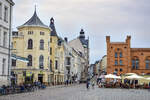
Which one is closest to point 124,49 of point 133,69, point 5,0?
point 133,69

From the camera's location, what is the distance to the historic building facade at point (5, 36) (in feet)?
100

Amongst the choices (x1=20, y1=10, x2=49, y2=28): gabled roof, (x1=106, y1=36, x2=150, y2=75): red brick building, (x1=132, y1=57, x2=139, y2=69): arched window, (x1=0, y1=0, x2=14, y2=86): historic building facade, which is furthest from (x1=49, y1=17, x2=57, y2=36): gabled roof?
(x1=0, y1=0, x2=14, y2=86): historic building facade

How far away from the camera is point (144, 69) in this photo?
72438 millimetres

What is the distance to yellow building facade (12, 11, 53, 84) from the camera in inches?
2132

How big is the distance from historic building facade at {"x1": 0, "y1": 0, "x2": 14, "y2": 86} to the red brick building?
4309 cm

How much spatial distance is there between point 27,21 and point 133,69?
3239 cm

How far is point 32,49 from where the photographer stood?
179 ft

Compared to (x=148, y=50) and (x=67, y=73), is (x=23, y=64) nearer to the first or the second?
(x=67, y=73)

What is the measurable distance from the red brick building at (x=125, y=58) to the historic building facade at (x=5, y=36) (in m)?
43.1

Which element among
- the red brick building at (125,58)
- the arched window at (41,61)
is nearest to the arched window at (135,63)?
the red brick building at (125,58)

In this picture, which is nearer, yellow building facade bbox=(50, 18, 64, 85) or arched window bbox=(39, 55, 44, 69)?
arched window bbox=(39, 55, 44, 69)

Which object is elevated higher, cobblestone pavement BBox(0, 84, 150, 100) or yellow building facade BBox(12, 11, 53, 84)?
yellow building facade BBox(12, 11, 53, 84)

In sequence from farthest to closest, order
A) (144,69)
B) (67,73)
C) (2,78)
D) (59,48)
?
(67,73), (144,69), (59,48), (2,78)

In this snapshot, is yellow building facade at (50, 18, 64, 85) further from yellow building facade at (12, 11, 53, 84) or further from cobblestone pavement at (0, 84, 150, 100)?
cobblestone pavement at (0, 84, 150, 100)
